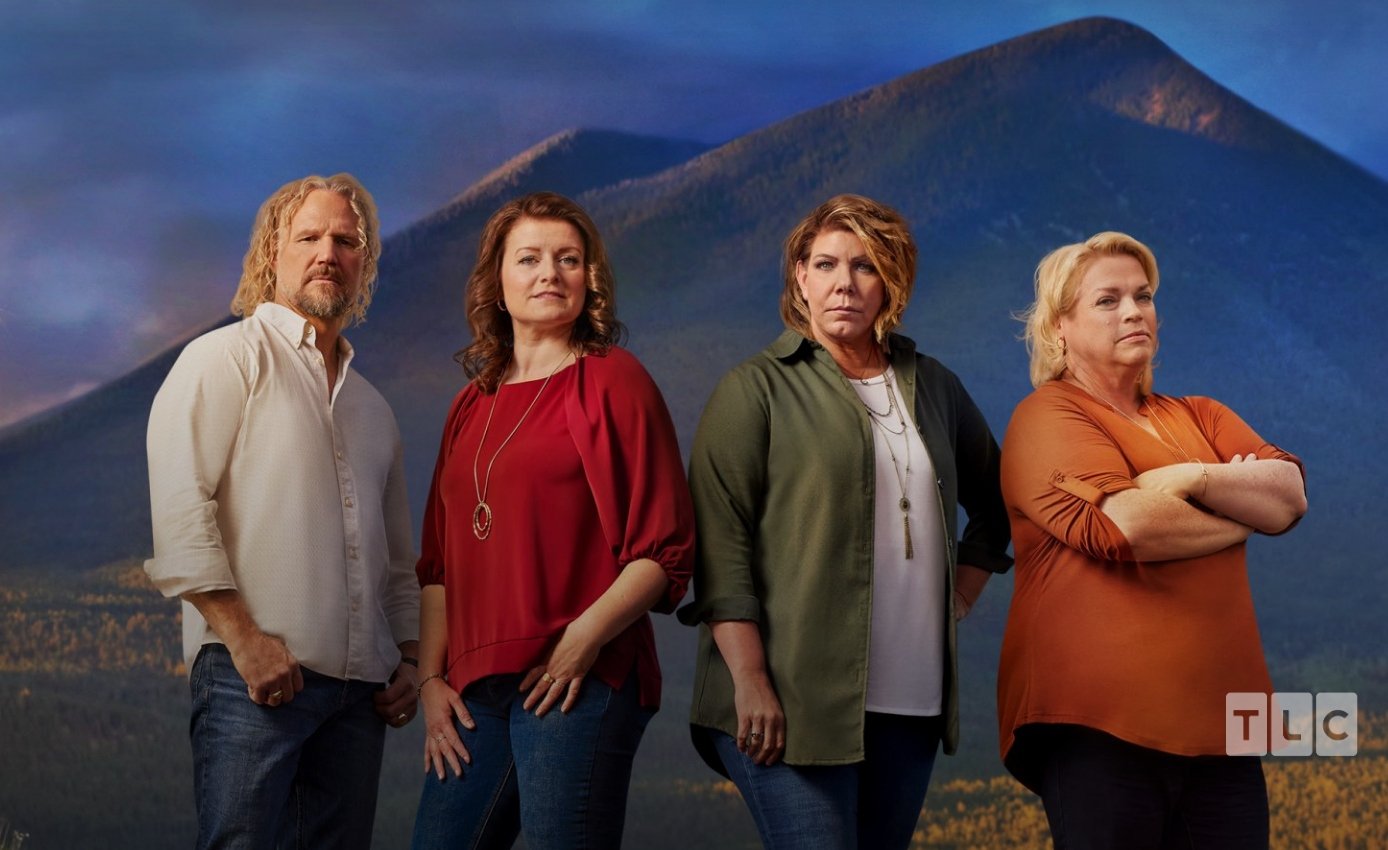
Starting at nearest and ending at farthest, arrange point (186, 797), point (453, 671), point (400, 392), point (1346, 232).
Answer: point (453, 671) < point (186, 797) < point (400, 392) < point (1346, 232)

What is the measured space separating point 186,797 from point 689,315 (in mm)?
2691

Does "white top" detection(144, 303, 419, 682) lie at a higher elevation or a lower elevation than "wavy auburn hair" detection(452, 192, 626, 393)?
lower

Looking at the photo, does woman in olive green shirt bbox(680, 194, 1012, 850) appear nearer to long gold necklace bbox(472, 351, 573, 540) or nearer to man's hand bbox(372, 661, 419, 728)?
long gold necklace bbox(472, 351, 573, 540)

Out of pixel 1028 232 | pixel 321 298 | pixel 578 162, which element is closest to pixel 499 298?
pixel 321 298

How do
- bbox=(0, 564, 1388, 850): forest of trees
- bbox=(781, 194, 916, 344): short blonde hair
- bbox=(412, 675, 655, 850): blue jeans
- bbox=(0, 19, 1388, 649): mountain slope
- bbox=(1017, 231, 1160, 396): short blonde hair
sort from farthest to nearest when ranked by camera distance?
bbox=(0, 19, 1388, 649): mountain slope
bbox=(0, 564, 1388, 850): forest of trees
bbox=(1017, 231, 1160, 396): short blonde hair
bbox=(781, 194, 916, 344): short blonde hair
bbox=(412, 675, 655, 850): blue jeans

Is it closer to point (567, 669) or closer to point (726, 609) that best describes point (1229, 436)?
point (726, 609)

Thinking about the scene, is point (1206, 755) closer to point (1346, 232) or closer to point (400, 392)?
point (400, 392)

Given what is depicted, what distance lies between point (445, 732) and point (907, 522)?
677 millimetres

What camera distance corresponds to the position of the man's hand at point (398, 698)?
1.99 metres

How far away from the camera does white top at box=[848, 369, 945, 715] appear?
1865 millimetres

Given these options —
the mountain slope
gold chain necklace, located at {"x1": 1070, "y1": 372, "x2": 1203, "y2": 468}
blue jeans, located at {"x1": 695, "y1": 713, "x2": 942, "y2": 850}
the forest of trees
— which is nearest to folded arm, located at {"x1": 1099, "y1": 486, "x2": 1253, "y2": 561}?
gold chain necklace, located at {"x1": 1070, "y1": 372, "x2": 1203, "y2": 468}

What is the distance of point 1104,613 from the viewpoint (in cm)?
191

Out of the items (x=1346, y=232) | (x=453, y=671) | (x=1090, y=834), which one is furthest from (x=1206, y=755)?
(x=1346, y=232)

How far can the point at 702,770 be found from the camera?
5.17m
